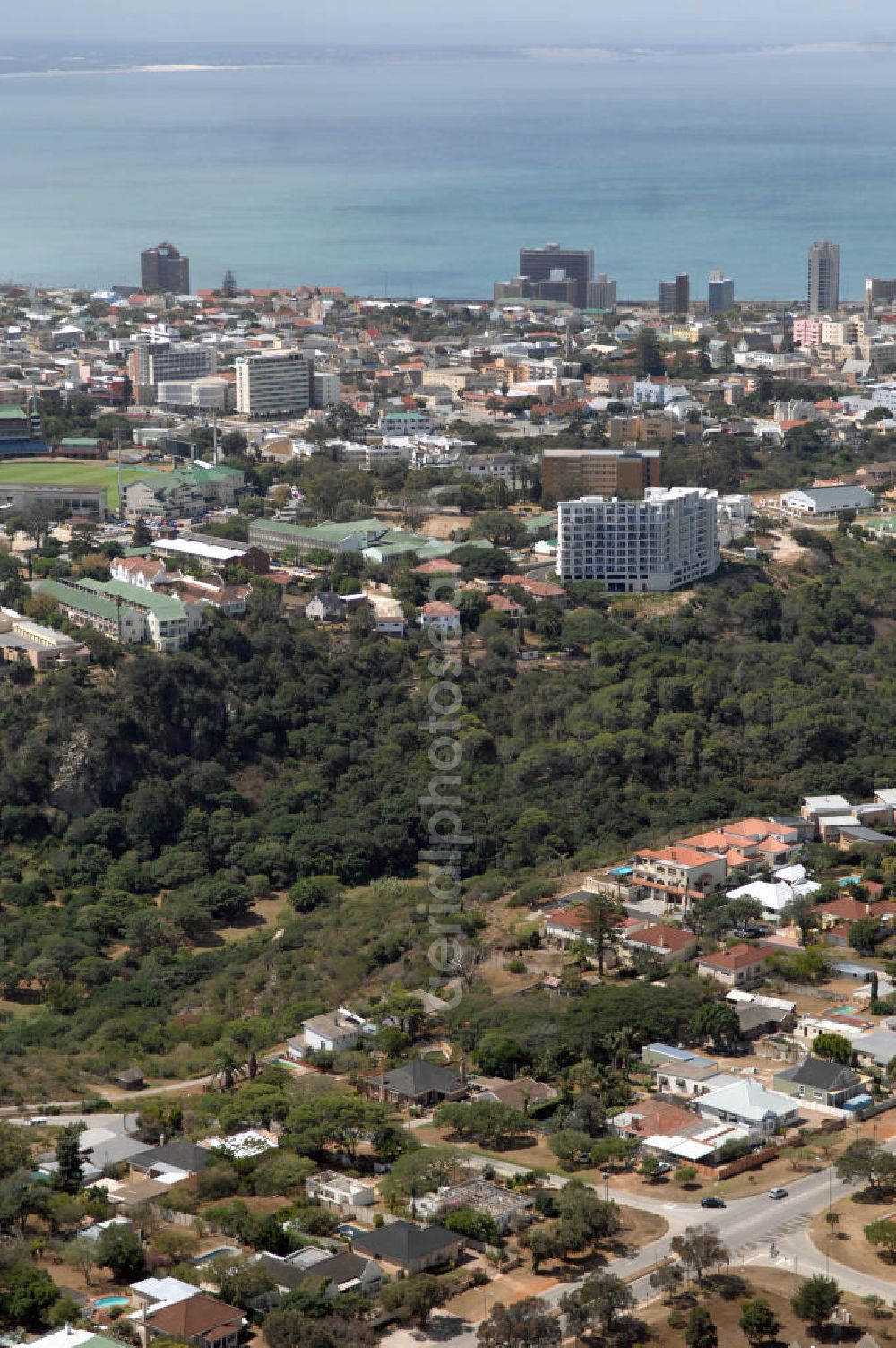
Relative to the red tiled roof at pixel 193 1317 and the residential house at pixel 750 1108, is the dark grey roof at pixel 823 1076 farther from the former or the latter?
the red tiled roof at pixel 193 1317

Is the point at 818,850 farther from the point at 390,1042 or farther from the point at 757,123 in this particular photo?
the point at 757,123

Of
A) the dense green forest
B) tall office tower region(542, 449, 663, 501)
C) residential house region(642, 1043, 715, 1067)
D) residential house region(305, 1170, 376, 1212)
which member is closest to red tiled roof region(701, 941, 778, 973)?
residential house region(642, 1043, 715, 1067)

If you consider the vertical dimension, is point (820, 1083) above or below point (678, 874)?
below

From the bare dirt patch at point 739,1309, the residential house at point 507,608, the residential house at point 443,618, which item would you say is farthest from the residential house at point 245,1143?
the residential house at point 507,608

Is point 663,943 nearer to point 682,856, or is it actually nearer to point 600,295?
point 682,856

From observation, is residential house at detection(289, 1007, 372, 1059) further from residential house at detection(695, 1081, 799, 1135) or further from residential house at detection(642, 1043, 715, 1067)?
residential house at detection(695, 1081, 799, 1135)

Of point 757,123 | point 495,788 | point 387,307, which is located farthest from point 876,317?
point 757,123

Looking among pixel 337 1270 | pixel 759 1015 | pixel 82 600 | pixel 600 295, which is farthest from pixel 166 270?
pixel 337 1270
